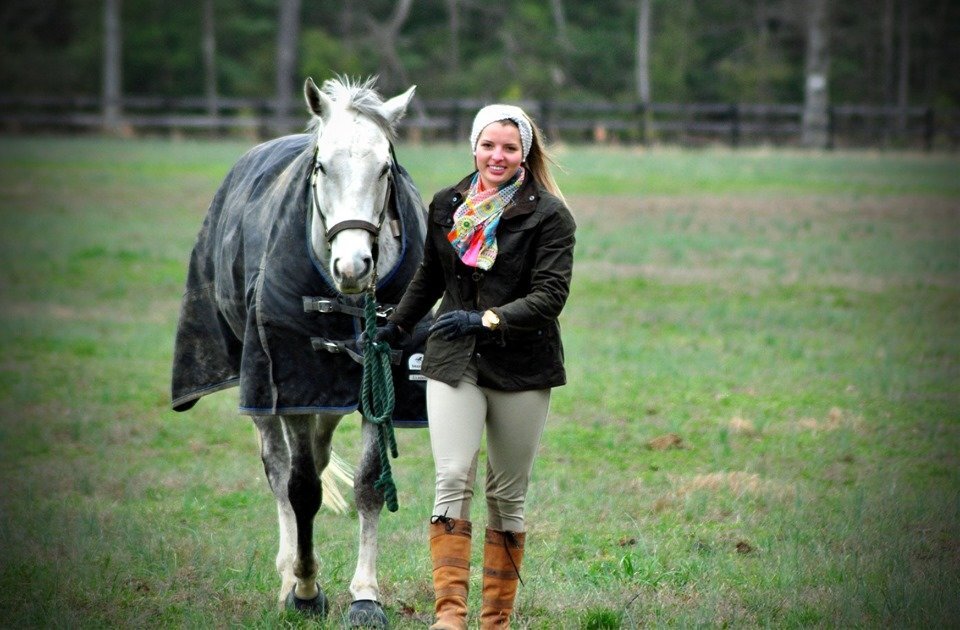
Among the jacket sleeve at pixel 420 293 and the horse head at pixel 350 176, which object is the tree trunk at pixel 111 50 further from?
the jacket sleeve at pixel 420 293

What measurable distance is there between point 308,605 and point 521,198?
1.80m

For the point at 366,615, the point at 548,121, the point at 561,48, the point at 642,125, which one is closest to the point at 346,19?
the point at 561,48

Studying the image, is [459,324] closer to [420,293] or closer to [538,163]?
[420,293]

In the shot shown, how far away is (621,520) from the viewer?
6176 millimetres

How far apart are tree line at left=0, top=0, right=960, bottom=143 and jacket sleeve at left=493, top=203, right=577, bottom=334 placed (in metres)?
42.7

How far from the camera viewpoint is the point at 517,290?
444 cm

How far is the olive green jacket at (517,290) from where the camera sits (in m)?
4.33

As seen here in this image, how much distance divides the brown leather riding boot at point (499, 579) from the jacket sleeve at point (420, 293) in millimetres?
819

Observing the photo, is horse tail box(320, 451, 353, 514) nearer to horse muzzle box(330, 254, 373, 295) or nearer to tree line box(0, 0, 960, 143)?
horse muzzle box(330, 254, 373, 295)

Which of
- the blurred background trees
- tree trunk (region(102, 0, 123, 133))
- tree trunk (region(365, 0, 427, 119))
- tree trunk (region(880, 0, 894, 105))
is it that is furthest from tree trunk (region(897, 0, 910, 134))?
tree trunk (region(102, 0, 123, 133))

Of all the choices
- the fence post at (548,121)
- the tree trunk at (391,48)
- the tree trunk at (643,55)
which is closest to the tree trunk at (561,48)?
the tree trunk at (643,55)

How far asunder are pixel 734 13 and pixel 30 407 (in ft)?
153

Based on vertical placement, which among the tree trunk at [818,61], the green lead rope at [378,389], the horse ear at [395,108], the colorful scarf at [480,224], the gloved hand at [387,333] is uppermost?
the tree trunk at [818,61]

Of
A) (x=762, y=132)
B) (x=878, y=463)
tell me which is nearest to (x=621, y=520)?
(x=878, y=463)
